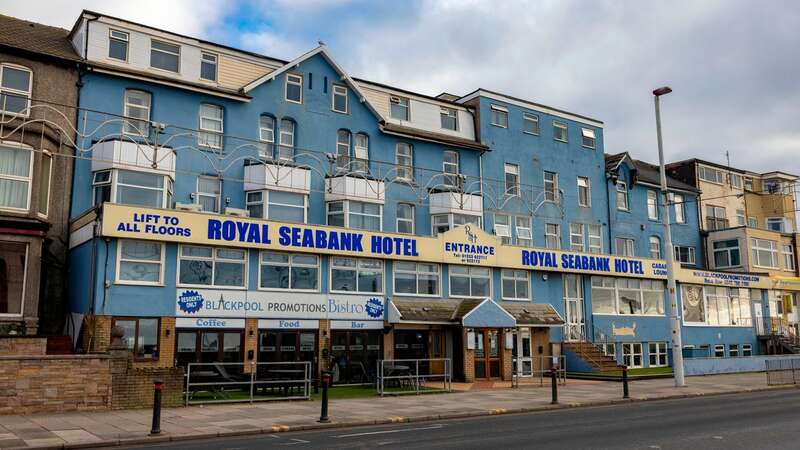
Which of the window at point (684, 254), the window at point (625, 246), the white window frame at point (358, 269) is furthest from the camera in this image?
the window at point (684, 254)

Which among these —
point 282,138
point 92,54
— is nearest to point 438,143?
point 282,138

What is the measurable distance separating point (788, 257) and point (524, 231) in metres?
23.4

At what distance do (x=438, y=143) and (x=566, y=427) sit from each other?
20.8 meters

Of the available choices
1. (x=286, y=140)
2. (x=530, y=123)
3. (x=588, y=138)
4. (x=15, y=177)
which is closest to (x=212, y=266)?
(x=15, y=177)

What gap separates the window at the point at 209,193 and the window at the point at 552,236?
18.0m

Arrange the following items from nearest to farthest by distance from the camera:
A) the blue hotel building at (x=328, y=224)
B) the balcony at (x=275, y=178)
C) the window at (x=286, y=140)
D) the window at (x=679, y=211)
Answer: the blue hotel building at (x=328, y=224) < the balcony at (x=275, y=178) < the window at (x=286, y=140) < the window at (x=679, y=211)

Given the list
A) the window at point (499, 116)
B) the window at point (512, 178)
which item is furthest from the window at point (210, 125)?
the window at point (512, 178)

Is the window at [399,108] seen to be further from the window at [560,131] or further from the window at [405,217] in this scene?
the window at [560,131]

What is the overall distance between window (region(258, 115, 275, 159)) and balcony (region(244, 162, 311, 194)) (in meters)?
1.22

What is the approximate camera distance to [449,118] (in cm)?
3675

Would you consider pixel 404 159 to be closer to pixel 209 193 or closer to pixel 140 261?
pixel 209 193

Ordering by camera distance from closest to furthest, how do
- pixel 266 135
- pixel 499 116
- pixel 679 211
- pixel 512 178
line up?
pixel 266 135 < pixel 512 178 < pixel 499 116 < pixel 679 211

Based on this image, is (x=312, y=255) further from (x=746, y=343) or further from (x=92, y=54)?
(x=746, y=343)

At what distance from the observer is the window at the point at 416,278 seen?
30.0 metres
